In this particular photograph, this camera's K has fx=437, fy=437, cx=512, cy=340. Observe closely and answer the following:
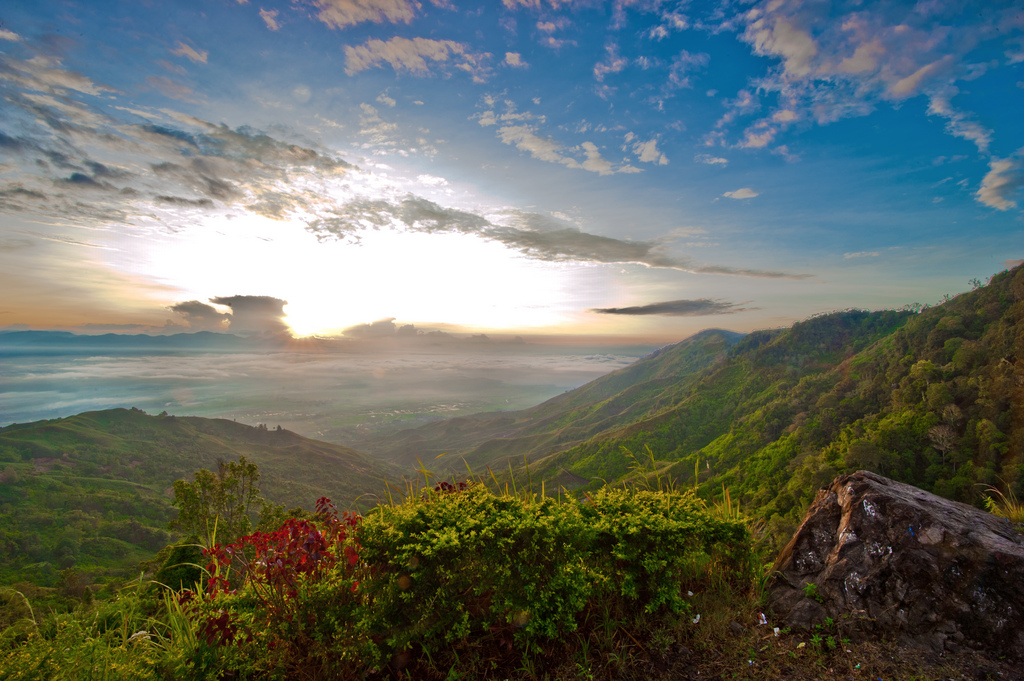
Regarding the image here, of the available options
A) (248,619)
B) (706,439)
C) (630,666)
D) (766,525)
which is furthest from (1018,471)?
(706,439)

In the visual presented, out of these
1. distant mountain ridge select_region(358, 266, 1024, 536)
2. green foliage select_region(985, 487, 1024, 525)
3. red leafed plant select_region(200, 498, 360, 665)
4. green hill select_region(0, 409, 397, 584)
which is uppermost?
red leafed plant select_region(200, 498, 360, 665)

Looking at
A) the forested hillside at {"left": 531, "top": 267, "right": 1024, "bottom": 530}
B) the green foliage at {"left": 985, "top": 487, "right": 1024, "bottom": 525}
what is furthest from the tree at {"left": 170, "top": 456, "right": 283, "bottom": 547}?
the green foliage at {"left": 985, "top": 487, "right": 1024, "bottom": 525}

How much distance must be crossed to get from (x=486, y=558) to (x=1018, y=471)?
61009 millimetres

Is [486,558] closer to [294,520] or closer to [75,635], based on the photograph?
[294,520]

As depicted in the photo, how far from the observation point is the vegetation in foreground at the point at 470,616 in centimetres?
333

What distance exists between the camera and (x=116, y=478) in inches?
4963

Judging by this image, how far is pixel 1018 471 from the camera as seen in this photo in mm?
40625

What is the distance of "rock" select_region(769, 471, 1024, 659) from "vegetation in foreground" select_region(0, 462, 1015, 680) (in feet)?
0.67

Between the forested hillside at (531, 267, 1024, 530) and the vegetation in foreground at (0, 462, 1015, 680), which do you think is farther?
the forested hillside at (531, 267, 1024, 530)

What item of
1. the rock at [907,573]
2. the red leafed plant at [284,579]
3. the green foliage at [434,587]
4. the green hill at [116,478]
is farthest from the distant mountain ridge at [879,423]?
the green hill at [116,478]

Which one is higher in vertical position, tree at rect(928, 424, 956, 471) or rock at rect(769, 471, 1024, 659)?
rock at rect(769, 471, 1024, 659)

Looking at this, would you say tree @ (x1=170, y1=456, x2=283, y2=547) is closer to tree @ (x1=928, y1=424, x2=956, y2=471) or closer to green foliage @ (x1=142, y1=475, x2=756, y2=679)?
green foliage @ (x1=142, y1=475, x2=756, y2=679)

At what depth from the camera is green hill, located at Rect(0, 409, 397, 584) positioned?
273ft

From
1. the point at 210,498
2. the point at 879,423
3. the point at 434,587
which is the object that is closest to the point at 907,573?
the point at 434,587
